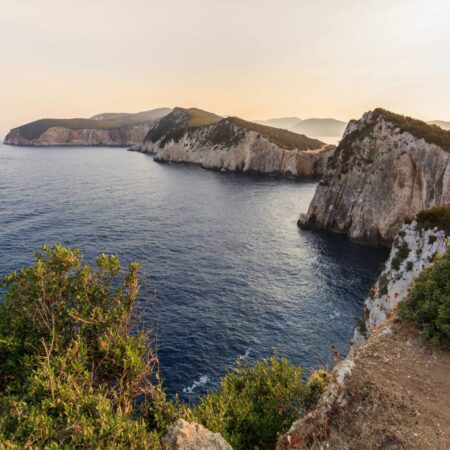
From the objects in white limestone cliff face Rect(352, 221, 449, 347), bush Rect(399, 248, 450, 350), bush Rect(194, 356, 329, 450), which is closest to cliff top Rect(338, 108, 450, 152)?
white limestone cliff face Rect(352, 221, 449, 347)

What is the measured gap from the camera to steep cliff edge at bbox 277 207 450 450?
14805mm

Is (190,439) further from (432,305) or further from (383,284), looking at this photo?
(383,284)

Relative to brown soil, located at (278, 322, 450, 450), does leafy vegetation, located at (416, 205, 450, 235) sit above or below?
above

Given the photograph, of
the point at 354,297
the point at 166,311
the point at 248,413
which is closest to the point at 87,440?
the point at 248,413

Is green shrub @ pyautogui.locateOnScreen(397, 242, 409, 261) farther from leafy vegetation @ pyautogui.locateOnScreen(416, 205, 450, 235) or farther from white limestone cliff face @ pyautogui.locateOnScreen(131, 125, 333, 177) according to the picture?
white limestone cliff face @ pyautogui.locateOnScreen(131, 125, 333, 177)

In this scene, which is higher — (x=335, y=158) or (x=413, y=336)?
(x=335, y=158)

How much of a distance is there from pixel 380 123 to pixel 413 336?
257ft

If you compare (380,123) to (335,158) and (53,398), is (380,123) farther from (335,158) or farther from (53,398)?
(53,398)

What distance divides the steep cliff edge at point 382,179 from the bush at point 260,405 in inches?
2423

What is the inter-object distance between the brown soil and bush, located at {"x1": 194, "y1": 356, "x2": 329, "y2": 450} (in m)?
3.11

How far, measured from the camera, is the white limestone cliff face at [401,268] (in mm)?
35781

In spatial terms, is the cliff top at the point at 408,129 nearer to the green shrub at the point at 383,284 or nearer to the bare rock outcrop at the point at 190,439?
the green shrub at the point at 383,284

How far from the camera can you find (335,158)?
92688 mm

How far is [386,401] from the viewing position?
16219 millimetres
